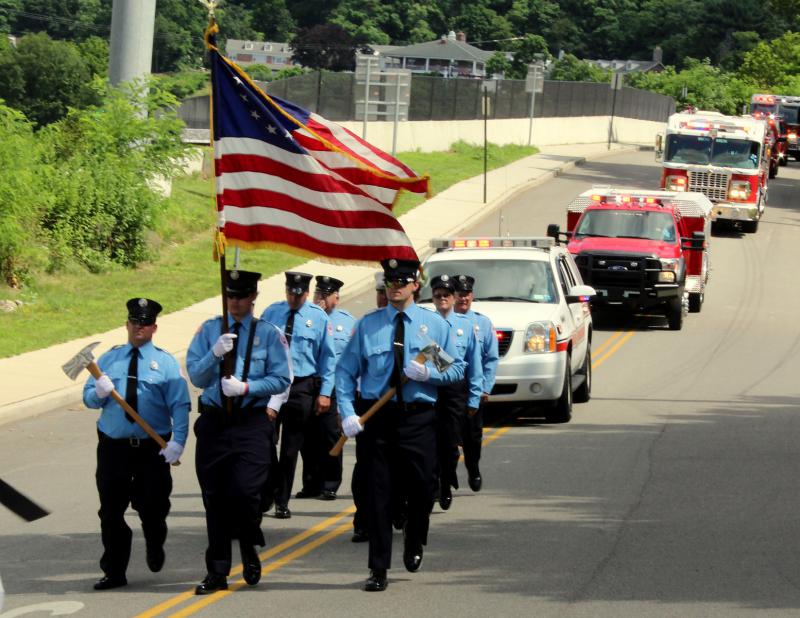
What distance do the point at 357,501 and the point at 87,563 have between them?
1.85 meters

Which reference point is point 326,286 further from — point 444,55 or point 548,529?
point 444,55

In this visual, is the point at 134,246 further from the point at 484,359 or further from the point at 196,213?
the point at 484,359

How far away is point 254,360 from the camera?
9297mm

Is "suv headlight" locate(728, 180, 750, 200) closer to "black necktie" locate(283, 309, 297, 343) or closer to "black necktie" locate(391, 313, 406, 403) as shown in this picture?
"black necktie" locate(283, 309, 297, 343)

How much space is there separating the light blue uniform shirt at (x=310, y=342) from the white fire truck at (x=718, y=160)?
27.0 m

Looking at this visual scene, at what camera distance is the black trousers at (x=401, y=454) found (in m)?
9.47

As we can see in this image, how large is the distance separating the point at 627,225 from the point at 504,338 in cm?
1004

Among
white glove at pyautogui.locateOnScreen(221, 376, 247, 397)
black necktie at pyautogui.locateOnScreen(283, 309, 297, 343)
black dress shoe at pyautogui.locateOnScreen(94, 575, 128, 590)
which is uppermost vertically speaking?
white glove at pyautogui.locateOnScreen(221, 376, 247, 397)

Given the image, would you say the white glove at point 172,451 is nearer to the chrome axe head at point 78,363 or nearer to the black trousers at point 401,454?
the chrome axe head at point 78,363

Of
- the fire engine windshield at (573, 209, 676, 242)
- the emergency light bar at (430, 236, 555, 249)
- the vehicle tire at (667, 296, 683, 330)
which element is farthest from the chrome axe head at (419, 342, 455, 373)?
the fire engine windshield at (573, 209, 676, 242)

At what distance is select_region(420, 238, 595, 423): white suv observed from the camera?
1598 centimetres

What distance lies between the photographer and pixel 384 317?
31.6 feet

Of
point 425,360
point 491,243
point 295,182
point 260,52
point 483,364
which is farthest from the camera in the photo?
point 260,52

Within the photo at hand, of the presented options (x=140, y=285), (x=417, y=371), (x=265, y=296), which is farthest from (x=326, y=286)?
(x=140, y=285)
